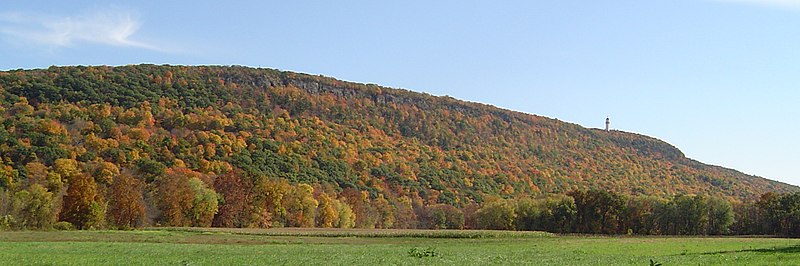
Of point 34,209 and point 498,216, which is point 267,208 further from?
point 498,216

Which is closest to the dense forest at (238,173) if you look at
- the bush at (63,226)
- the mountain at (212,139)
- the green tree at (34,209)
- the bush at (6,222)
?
the green tree at (34,209)

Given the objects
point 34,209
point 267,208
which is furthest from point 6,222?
point 267,208

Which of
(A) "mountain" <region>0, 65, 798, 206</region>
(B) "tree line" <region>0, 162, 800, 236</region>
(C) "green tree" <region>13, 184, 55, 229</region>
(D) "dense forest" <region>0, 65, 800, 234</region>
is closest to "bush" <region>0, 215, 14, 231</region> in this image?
(B) "tree line" <region>0, 162, 800, 236</region>

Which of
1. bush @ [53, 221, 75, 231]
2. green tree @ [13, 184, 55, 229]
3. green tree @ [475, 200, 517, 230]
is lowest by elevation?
bush @ [53, 221, 75, 231]

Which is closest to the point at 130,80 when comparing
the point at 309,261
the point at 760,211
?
the point at 760,211

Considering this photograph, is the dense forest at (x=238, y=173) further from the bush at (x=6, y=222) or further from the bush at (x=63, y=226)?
the bush at (x=63, y=226)

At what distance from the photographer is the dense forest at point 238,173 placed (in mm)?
99812

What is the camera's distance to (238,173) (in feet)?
386

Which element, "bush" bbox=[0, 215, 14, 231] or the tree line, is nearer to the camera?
"bush" bbox=[0, 215, 14, 231]

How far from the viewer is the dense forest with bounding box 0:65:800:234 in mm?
99812

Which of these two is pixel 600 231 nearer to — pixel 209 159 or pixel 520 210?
pixel 520 210

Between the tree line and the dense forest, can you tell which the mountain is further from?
the tree line

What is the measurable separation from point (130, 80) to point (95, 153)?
5784 centimetres

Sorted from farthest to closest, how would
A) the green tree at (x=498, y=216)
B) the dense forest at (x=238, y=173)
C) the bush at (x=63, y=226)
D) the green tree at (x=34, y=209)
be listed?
the green tree at (x=498, y=216) < the dense forest at (x=238, y=173) < the green tree at (x=34, y=209) < the bush at (x=63, y=226)
